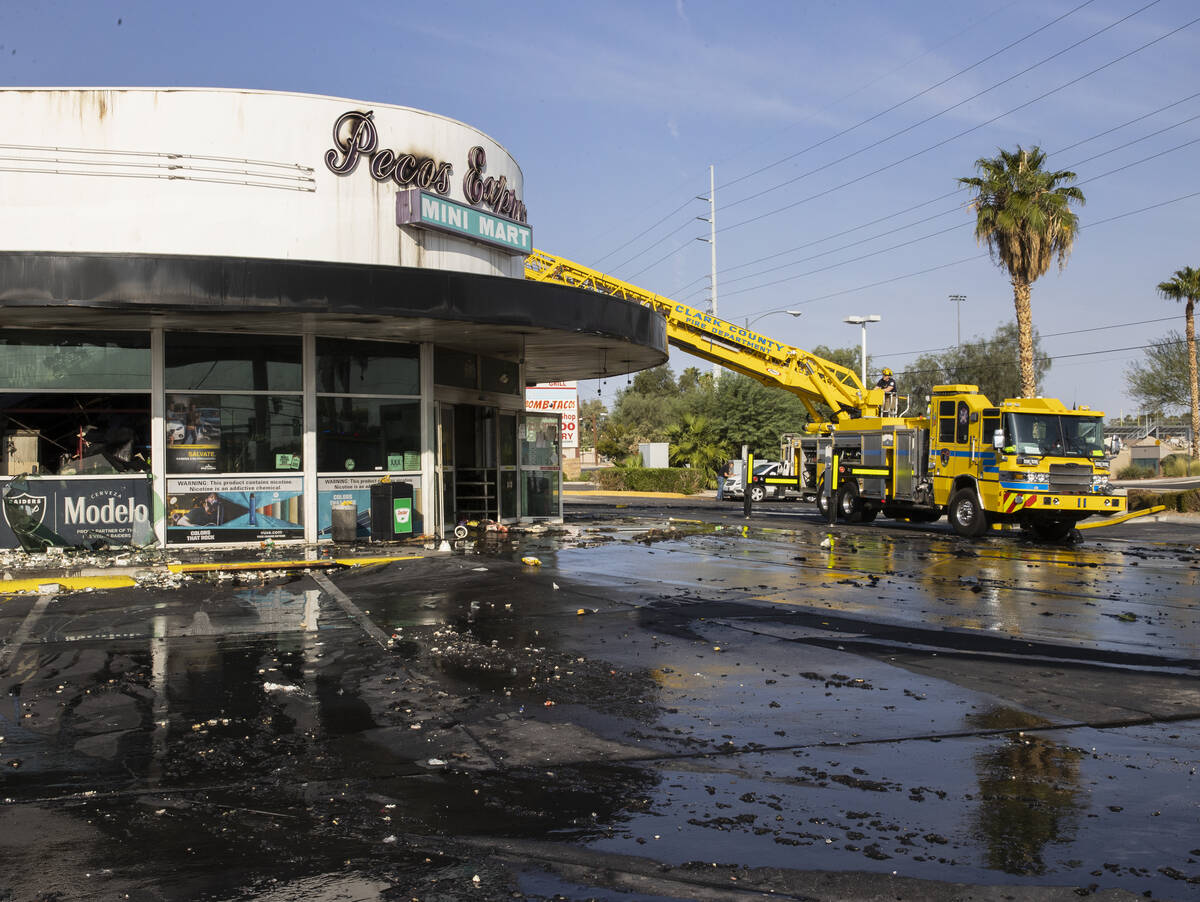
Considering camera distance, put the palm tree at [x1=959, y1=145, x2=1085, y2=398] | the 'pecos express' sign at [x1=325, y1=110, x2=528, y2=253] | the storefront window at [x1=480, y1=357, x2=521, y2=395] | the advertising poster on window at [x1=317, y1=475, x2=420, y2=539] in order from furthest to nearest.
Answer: the palm tree at [x1=959, y1=145, x2=1085, y2=398]
the storefront window at [x1=480, y1=357, x2=521, y2=395]
the advertising poster on window at [x1=317, y1=475, x2=420, y2=539]
the 'pecos express' sign at [x1=325, y1=110, x2=528, y2=253]

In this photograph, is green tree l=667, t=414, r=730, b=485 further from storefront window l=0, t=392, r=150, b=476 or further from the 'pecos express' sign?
storefront window l=0, t=392, r=150, b=476

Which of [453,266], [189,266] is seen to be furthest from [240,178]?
[453,266]

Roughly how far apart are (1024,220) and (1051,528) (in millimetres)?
18961

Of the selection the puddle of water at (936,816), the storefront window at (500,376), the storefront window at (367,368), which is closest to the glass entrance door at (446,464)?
the storefront window at (367,368)

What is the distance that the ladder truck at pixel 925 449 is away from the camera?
21766 mm

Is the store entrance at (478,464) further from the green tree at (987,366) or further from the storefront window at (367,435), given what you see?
the green tree at (987,366)

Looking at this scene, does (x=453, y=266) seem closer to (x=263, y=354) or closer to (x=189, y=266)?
(x=263, y=354)

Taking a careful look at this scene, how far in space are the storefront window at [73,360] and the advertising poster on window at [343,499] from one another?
11.1ft

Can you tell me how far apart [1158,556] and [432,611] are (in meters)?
13.8

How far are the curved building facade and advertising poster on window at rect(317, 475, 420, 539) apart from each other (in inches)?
1.4

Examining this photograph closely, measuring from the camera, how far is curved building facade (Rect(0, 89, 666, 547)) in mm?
16453

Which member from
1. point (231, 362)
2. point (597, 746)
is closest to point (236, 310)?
point (231, 362)

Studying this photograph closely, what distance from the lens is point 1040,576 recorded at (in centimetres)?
1553

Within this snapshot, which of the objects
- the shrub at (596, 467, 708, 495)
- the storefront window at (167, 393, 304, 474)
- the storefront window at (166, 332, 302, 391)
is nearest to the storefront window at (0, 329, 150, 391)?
the storefront window at (166, 332, 302, 391)
